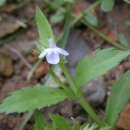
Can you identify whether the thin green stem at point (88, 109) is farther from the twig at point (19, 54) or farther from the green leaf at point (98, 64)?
the twig at point (19, 54)

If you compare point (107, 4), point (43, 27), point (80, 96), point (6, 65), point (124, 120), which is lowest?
point (124, 120)


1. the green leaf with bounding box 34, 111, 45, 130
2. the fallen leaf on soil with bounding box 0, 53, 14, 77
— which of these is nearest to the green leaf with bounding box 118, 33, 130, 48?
the fallen leaf on soil with bounding box 0, 53, 14, 77

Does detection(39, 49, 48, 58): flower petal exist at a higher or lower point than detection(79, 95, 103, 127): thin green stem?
higher

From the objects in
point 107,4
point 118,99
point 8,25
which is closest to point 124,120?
point 118,99

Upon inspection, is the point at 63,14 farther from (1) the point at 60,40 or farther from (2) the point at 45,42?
(2) the point at 45,42

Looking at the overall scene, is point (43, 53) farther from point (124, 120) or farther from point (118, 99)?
point (124, 120)

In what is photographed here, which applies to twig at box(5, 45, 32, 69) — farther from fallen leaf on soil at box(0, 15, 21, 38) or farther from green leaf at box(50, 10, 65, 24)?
green leaf at box(50, 10, 65, 24)
